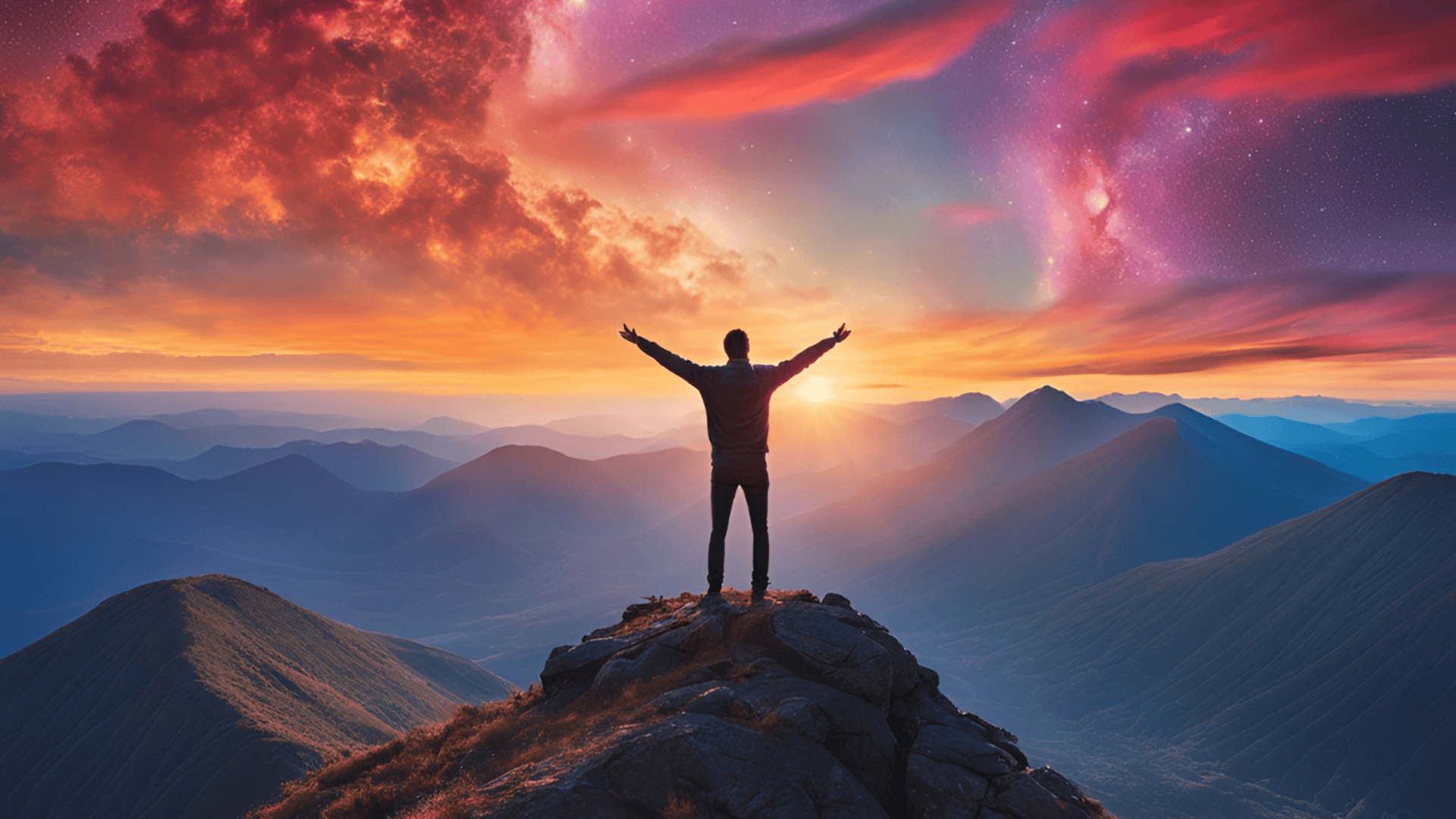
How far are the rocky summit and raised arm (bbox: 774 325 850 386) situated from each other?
4.52 metres

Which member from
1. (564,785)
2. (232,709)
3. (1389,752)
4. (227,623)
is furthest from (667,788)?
(1389,752)

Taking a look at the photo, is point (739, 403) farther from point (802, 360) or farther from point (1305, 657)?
point (1305, 657)

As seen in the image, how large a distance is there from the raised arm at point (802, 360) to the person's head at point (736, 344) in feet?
2.32

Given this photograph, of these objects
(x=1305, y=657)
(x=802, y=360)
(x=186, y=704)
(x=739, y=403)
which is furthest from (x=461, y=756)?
(x=1305, y=657)

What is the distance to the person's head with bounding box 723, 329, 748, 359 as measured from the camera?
12.9 m

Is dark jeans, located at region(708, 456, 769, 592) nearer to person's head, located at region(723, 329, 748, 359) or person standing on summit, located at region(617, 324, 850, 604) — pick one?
person standing on summit, located at region(617, 324, 850, 604)

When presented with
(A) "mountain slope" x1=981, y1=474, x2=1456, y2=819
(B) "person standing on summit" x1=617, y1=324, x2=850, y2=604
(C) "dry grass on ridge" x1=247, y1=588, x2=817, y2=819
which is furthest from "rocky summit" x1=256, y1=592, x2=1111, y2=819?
(A) "mountain slope" x1=981, y1=474, x2=1456, y2=819

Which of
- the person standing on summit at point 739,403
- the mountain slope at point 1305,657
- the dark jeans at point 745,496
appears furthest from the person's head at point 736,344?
the mountain slope at point 1305,657

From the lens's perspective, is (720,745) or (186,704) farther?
(186,704)

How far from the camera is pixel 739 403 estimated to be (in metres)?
12.7

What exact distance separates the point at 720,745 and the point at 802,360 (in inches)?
271

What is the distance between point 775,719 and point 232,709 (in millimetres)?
97510

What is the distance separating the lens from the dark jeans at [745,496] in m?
13.0

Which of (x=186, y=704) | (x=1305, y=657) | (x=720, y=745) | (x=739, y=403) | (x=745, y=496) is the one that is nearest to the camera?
(x=720, y=745)
